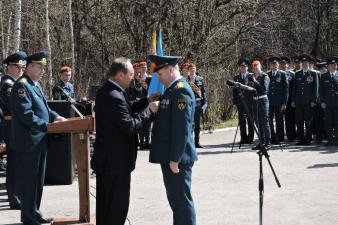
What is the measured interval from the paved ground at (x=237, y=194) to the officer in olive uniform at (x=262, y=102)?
996 millimetres

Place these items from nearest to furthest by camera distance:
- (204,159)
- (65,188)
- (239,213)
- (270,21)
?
(239,213), (65,188), (204,159), (270,21)

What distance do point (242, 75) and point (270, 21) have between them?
45.1 feet

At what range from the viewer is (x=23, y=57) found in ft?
30.1

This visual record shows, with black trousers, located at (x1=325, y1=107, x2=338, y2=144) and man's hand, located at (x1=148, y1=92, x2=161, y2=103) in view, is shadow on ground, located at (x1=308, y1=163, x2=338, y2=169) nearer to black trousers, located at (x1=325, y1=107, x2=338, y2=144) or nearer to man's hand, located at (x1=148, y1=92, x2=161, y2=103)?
black trousers, located at (x1=325, y1=107, x2=338, y2=144)

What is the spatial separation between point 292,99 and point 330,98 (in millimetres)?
1194

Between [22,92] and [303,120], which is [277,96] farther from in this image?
[22,92]

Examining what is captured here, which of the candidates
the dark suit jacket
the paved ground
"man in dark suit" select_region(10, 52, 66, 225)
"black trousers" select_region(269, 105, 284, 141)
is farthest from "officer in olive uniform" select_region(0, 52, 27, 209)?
"black trousers" select_region(269, 105, 284, 141)

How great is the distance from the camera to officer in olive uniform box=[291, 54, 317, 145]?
1531cm

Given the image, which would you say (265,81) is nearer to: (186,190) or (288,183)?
(288,183)

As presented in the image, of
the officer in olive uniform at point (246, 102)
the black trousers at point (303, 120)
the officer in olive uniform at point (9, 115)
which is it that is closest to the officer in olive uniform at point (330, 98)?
the black trousers at point (303, 120)

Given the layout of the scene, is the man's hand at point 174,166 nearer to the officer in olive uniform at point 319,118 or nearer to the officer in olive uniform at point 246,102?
the officer in olive uniform at point 246,102

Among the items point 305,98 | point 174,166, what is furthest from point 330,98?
point 174,166

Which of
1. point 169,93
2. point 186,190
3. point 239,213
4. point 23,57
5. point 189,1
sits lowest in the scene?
point 239,213

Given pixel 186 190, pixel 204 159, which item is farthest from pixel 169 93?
pixel 204 159
